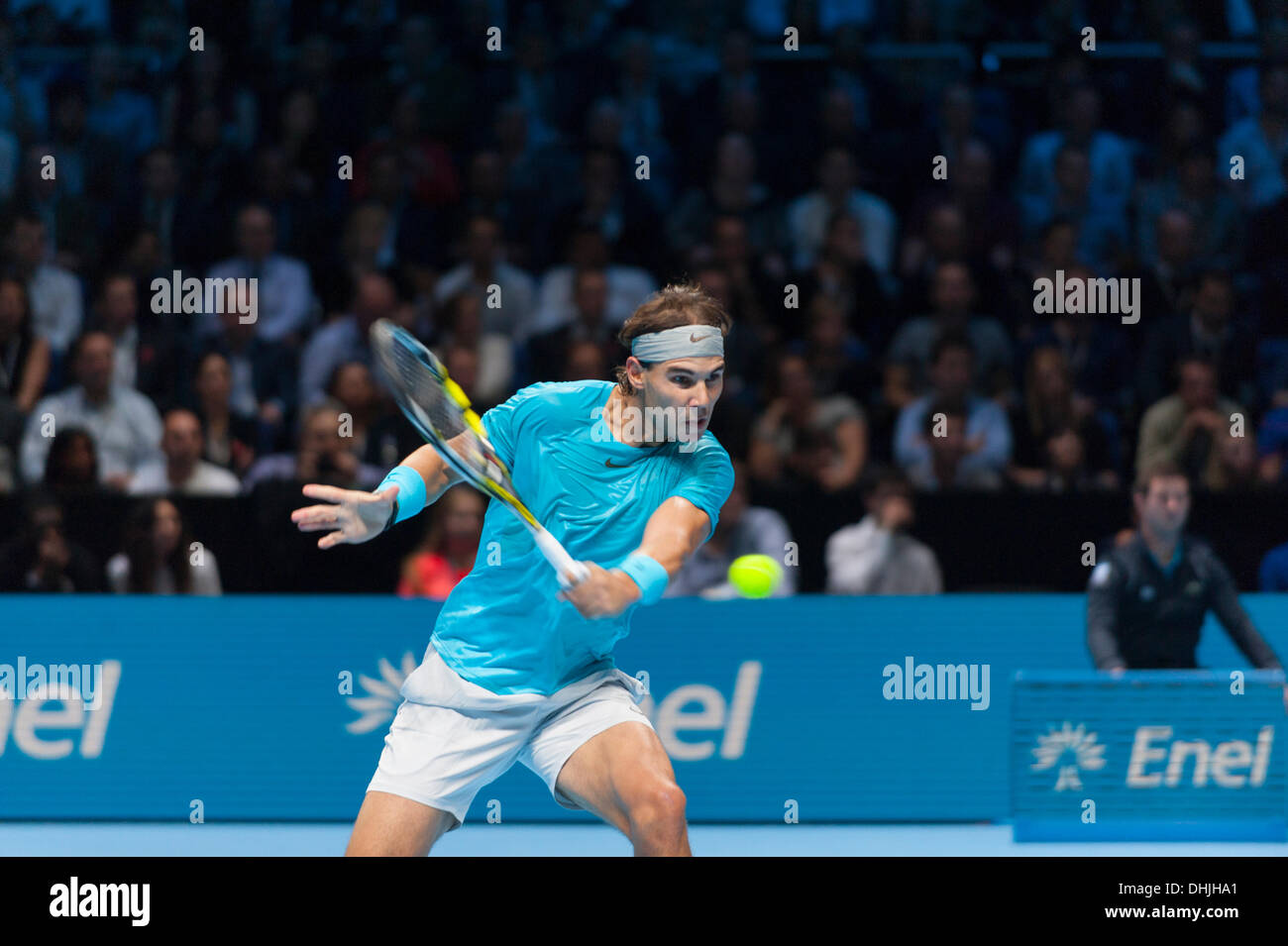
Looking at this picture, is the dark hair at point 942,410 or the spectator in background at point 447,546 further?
the dark hair at point 942,410

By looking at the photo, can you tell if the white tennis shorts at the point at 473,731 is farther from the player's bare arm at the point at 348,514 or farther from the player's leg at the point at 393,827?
the player's bare arm at the point at 348,514

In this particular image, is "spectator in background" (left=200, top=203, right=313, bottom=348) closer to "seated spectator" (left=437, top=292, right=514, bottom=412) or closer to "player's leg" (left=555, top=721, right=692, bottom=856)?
"seated spectator" (left=437, top=292, right=514, bottom=412)

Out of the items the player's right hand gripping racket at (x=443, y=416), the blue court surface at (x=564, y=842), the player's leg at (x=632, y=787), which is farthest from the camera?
the blue court surface at (x=564, y=842)

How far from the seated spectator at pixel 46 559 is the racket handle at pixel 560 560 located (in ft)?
13.3

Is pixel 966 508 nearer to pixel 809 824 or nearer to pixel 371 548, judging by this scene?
pixel 809 824

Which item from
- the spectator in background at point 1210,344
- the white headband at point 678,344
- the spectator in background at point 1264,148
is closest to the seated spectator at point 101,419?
the white headband at point 678,344

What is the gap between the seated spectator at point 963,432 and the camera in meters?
8.13

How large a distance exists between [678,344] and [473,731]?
1.05 m

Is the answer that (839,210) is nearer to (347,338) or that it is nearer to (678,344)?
(347,338)

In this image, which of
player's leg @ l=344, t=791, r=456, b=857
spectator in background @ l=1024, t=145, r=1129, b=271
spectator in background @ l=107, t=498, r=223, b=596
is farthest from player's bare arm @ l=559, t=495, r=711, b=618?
spectator in background @ l=1024, t=145, r=1129, b=271

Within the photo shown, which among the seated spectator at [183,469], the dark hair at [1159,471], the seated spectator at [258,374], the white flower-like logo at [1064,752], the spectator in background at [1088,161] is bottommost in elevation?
the white flower-like logo at [1064,752]

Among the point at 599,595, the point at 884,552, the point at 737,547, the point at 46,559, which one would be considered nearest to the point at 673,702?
the point at 737,547

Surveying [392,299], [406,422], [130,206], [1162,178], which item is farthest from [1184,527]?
[130,206]

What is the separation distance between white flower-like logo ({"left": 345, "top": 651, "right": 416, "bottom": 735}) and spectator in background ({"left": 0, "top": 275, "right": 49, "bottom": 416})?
8.13 ft
